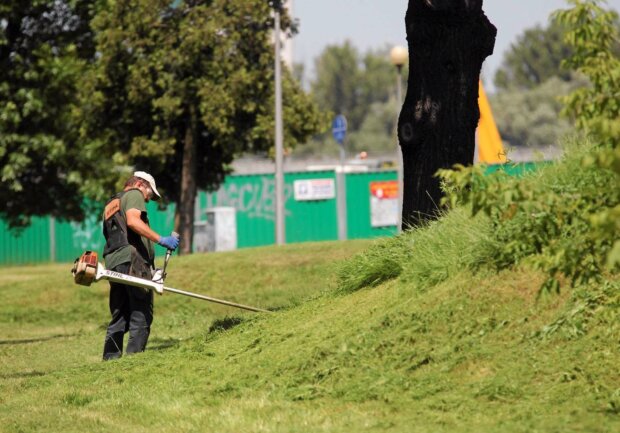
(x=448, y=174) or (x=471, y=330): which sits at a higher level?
(x=448, y=174)

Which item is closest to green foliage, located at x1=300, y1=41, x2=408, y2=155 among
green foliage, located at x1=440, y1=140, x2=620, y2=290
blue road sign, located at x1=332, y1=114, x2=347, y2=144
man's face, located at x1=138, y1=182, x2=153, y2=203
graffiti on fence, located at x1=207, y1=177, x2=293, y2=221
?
graffiti on fence, located at x1=207, y1=177, x2=293, y2=221

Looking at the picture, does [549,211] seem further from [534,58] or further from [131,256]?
[534,58]

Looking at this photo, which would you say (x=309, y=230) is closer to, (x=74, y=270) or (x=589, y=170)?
(x=74, y=270)

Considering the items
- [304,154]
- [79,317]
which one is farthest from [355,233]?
[304,154]

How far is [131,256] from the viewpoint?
10.9m

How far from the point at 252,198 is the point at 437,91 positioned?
2861 cm

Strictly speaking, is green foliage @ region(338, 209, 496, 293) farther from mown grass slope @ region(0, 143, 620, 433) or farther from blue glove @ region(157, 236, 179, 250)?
blue glove @ region(157, 236, 179, 250)

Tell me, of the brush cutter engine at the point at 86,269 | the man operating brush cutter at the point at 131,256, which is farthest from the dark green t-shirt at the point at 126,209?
the brush cutter engine at the point at 86,269

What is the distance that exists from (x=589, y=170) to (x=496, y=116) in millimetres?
89886

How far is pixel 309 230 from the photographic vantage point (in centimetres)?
3872

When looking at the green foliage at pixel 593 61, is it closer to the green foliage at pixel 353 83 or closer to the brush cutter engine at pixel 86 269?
the brush cutter engine at pixel 86 269

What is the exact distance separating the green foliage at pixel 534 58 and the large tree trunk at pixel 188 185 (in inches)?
3500

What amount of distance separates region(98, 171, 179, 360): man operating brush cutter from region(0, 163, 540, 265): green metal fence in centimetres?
2710

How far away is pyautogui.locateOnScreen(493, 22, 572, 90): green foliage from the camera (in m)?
114
